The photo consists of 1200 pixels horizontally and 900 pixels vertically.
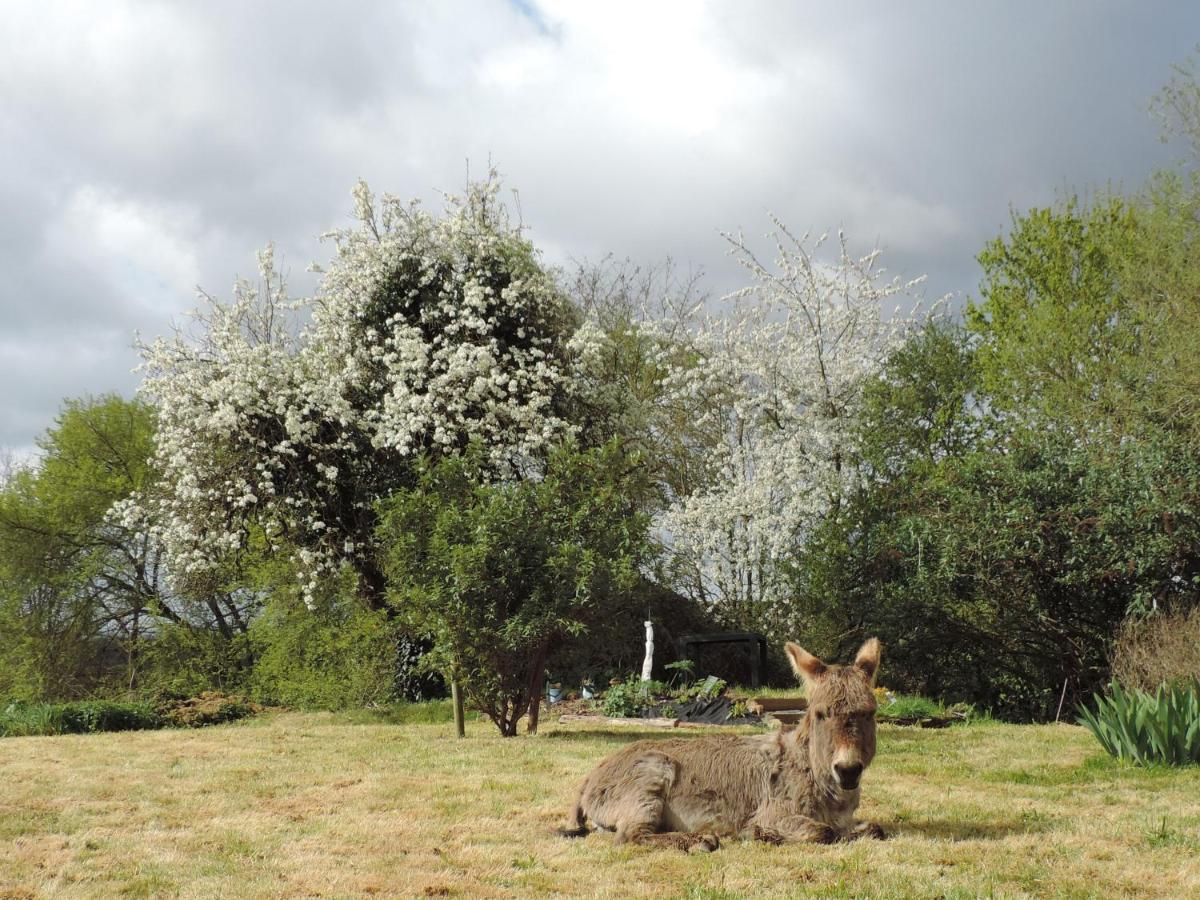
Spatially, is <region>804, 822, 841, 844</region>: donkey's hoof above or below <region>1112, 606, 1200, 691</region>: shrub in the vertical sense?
below

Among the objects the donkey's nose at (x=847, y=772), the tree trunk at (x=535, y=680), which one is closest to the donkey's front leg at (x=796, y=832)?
the donkey's nose at (x=847, y=772)

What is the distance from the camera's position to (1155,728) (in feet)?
25.8

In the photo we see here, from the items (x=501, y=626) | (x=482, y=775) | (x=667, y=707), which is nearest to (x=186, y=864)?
(x=482, y=775)

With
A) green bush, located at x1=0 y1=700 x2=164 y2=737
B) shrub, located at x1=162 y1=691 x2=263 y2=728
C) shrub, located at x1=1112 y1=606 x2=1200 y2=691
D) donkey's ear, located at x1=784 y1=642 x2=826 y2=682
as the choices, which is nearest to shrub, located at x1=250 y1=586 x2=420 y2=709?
shrub, located at x1=162 y1=691 x2=263 y2=728

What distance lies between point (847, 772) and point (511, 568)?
20.2 ft

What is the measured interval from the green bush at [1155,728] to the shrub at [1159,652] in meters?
1.41

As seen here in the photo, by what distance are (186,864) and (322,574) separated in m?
11.8

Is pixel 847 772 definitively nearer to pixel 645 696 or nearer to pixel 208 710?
pixel 645 696

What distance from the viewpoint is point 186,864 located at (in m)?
5.38

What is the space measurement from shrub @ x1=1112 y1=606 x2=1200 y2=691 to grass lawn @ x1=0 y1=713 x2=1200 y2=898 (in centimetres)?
106

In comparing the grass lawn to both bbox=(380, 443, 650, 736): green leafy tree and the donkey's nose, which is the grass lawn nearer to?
the donkey's nose

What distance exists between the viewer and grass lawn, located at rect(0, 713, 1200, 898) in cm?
472

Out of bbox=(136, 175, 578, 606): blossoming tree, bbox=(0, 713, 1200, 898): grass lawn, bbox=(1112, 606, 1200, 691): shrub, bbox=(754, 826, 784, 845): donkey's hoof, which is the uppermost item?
bbox=(136, 175, 578, 606): blossoming tree

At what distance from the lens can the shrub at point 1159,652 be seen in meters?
10.1
